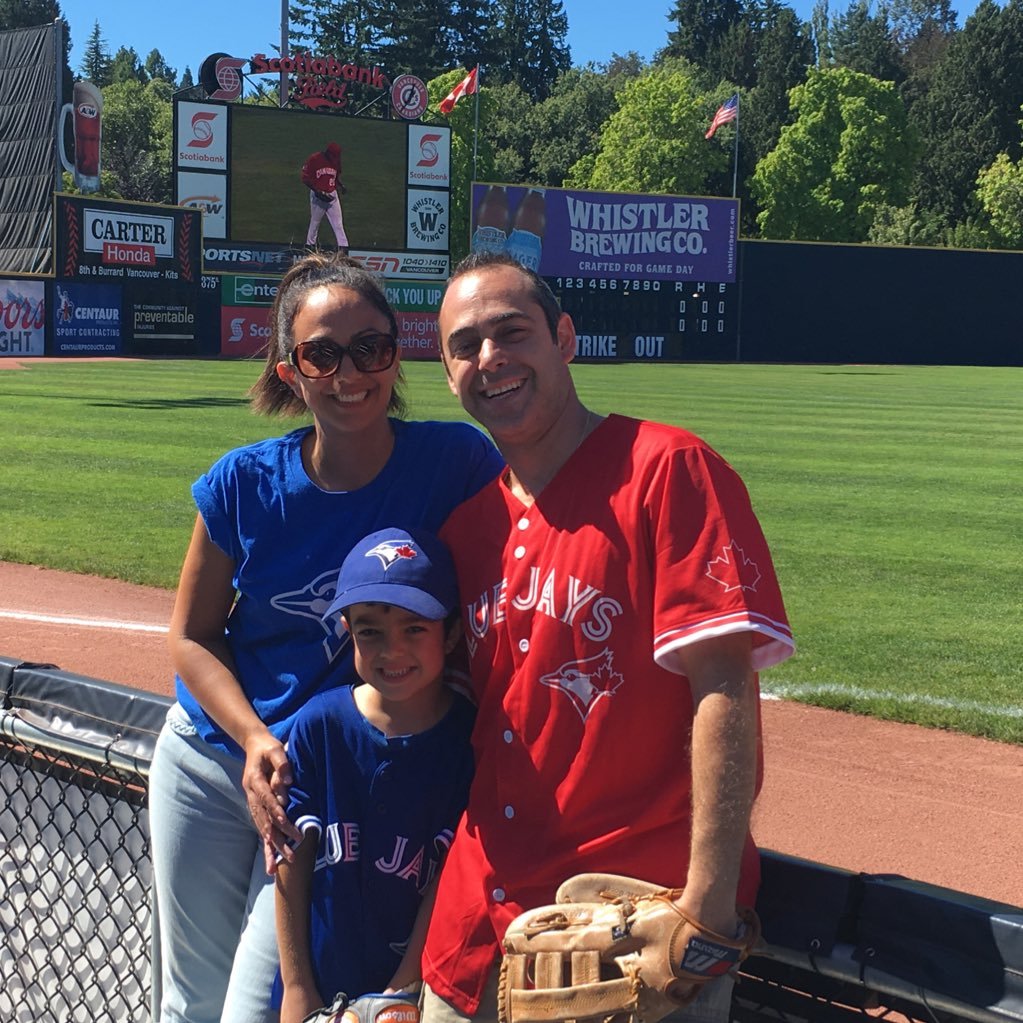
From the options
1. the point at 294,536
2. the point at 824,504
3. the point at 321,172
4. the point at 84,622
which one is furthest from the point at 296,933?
the point at 321,172

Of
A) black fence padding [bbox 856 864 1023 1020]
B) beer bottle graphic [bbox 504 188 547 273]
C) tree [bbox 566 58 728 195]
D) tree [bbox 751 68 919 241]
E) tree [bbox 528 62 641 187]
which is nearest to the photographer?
black fence padding [bbox 856 864 1023 1020]

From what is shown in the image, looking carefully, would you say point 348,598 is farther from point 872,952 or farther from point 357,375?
point 872,952

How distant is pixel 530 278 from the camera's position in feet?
7.41

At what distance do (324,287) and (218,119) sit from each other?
44.7 m

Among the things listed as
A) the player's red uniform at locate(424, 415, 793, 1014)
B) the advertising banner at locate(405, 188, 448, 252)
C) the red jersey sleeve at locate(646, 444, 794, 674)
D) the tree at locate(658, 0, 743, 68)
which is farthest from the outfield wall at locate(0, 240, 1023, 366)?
the tree at locate(658, 0, 743, 68)

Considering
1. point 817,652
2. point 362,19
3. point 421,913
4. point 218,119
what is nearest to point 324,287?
point 421,913

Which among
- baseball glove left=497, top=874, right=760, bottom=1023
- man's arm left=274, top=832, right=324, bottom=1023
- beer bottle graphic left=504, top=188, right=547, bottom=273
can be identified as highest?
beer bottle graphic left=504, top=188, right=547, bottom=273

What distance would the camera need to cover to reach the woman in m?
2.49

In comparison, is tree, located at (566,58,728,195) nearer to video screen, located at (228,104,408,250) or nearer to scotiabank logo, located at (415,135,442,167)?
scotiabank logo, located at (415,135,442,167)

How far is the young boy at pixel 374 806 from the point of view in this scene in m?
2.26

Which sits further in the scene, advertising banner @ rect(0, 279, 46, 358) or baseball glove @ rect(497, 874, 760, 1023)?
advertising banner @ rect(0, 279, 46, 358)

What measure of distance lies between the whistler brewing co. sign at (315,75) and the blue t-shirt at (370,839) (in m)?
50.8

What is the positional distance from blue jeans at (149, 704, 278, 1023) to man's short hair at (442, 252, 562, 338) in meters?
1.00

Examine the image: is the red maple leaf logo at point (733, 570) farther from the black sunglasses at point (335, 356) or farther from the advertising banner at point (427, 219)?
the advertising banner at point (427, 219)
